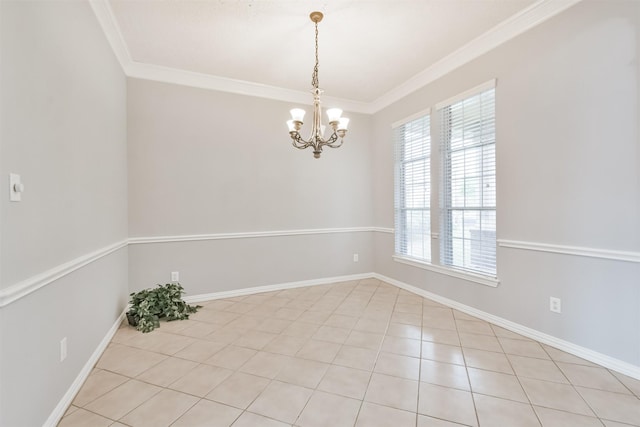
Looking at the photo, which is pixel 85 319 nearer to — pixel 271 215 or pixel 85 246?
pixel 85 246

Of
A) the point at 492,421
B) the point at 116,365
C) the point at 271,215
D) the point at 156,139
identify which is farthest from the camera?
the point at 271,215

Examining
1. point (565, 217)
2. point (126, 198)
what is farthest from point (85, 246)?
point (565, 217)

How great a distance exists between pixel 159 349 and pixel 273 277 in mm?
1801

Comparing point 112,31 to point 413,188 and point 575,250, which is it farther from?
point 575,250

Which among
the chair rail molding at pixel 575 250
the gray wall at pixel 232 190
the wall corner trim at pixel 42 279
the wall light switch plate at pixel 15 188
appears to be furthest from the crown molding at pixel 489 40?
the wall corner trim at pixel 42 279

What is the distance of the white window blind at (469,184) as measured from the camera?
2.92 metres

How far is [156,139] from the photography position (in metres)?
3.41

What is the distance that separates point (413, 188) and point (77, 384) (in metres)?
3.85

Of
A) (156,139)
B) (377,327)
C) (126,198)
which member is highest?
(156,139)

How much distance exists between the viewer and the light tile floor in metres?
1.62

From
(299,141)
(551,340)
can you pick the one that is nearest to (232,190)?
(299,141)

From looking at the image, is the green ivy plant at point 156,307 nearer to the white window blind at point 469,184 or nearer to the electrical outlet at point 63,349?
the electrical outlet at point 63,349

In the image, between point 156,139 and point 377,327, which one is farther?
point 156,139

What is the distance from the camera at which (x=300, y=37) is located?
9.15 ft
